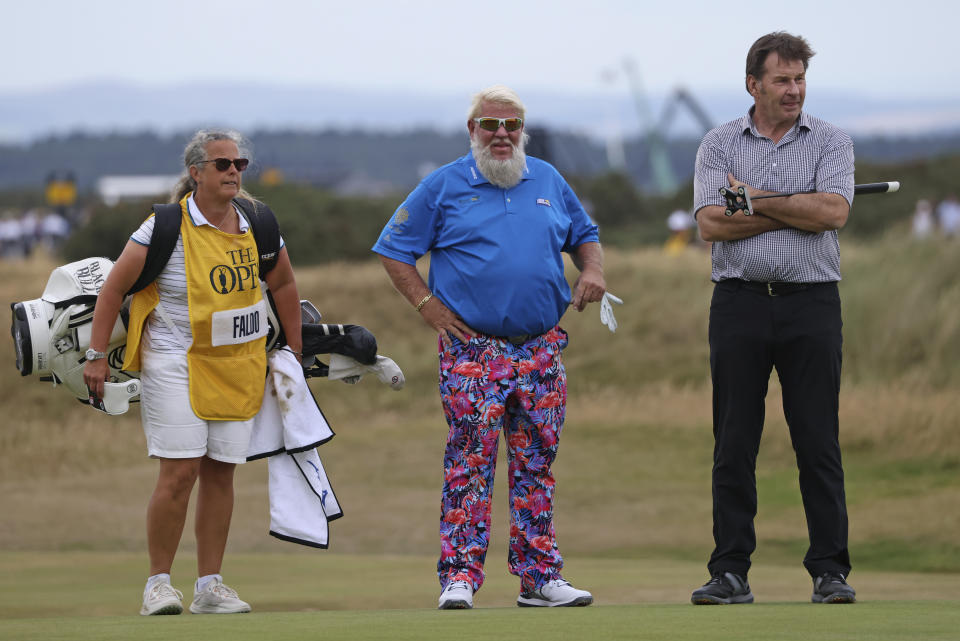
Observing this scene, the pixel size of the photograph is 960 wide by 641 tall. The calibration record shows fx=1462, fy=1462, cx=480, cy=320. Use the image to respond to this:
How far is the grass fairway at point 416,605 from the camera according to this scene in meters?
4.45

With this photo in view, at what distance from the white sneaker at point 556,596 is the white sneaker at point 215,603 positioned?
1.11 meters

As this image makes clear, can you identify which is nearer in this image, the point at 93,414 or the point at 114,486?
the point at 114,486

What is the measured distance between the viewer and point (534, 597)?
5.78 m

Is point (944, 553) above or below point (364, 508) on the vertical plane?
above

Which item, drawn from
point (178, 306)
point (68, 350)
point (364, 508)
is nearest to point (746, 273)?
point (178, 306)

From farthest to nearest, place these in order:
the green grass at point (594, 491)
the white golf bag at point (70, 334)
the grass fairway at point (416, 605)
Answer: the white golf bag at point (70, 334) → the green grass at point (594, 491) → the grass fairway at point (416, 605)

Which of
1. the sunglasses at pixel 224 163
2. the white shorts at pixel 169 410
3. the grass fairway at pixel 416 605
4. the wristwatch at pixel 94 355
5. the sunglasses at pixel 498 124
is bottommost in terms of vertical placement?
the grass fairway at pixel 416 605

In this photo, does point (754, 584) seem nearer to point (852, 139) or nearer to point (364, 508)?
point (852, 139)

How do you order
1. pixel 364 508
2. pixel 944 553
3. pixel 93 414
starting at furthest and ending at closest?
pixel 93 414, pixel 364 508, pixel 944 553

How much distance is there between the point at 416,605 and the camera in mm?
6559

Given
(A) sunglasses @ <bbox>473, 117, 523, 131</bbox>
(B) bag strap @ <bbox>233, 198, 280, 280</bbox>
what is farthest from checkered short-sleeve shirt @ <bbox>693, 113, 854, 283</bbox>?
(B) bag strap @ <bbox>233, 198, 280, 280</bbox>

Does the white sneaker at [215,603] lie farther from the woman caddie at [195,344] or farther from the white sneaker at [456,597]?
the white sneaker at [456,597]

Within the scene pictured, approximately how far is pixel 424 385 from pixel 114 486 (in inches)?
221

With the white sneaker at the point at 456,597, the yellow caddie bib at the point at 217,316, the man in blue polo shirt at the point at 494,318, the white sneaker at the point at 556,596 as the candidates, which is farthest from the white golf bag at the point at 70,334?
the white sneaker at the point at 556,596
